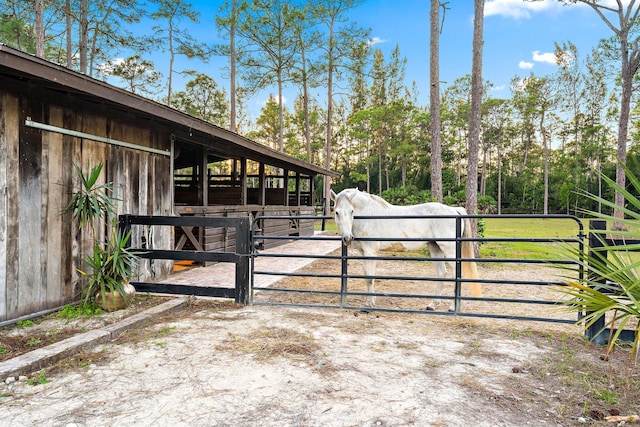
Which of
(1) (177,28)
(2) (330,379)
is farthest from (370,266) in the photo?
(1) (177,28)

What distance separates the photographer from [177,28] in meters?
16.8

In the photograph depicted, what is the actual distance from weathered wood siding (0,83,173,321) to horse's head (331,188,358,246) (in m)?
2.32

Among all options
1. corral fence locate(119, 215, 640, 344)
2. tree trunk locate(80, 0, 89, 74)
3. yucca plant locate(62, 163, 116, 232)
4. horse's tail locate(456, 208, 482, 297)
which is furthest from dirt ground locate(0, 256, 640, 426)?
tree trunk locate(80, 0, 89, 74)

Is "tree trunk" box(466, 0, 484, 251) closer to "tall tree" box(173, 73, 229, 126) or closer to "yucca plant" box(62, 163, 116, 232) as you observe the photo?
"yucca plant" box(62, 163, 116, 232)

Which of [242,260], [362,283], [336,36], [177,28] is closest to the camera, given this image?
[242,260]

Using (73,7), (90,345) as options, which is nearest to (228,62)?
(73,7)

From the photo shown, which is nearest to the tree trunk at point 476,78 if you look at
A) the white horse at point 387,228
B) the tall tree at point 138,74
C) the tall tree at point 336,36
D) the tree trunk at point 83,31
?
the white horse at point 387,228

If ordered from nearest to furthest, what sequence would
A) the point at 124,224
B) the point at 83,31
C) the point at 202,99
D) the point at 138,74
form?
the point at 124,224
the point at 83,31
the point at 138,74
the point at 202,99

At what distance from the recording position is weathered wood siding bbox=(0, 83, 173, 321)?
3332 millimetres

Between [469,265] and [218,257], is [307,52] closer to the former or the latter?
[218,257]

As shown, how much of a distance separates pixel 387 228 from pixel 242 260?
1.78m

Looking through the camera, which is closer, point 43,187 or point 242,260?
point 43,187

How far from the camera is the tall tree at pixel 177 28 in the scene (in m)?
15.6

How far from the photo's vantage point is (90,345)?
2836 millimetres
